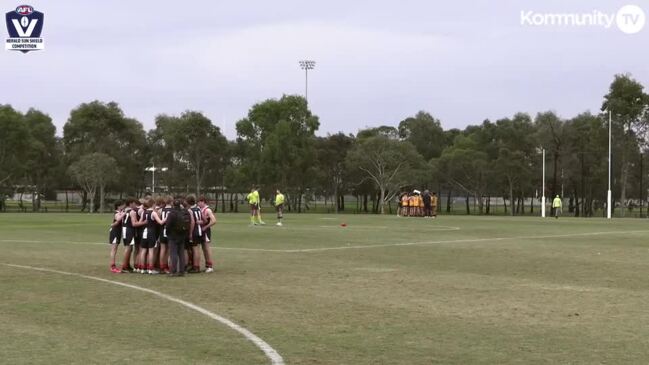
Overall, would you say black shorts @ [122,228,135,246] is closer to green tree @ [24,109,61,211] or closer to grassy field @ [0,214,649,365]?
grassy field @ [0,214,649,365]

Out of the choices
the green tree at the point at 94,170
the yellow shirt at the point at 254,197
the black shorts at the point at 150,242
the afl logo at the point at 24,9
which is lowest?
the black shorts at the point at 150,242

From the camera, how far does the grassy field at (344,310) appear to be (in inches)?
313

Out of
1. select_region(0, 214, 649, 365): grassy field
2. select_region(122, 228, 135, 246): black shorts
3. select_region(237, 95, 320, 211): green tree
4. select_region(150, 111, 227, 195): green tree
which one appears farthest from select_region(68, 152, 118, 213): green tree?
select_region(122, 228, 135, 246): black shorts

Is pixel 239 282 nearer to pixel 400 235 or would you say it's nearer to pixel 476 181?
pixel 400 235

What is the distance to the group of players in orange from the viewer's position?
172 ft

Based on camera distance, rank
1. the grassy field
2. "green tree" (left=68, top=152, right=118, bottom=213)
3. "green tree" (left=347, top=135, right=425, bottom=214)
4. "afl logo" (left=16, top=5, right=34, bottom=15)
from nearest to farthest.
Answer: the grassy field, "afl logo" (left=16, top=5, right=34, bottom=15), "green tree" (left=347, top=135, right=425, bottom=214), "green tree" (left=68, top=152, right=118, bottom=213)

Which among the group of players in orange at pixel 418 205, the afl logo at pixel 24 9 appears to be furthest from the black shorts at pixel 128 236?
the group of players in orange at pixel 418 205

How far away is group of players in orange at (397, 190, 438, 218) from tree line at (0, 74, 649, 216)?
22.7 m

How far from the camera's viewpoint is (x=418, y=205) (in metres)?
53.8

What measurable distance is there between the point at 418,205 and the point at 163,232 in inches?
1551

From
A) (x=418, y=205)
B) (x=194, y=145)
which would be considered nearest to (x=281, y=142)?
(x=194, y=145)

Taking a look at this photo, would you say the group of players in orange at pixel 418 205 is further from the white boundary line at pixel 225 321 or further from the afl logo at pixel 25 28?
the white boundary line at pixel 225 321

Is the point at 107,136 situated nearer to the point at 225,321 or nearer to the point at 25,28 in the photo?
the point at 25,28

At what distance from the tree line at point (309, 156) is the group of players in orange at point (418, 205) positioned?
2274 cm
